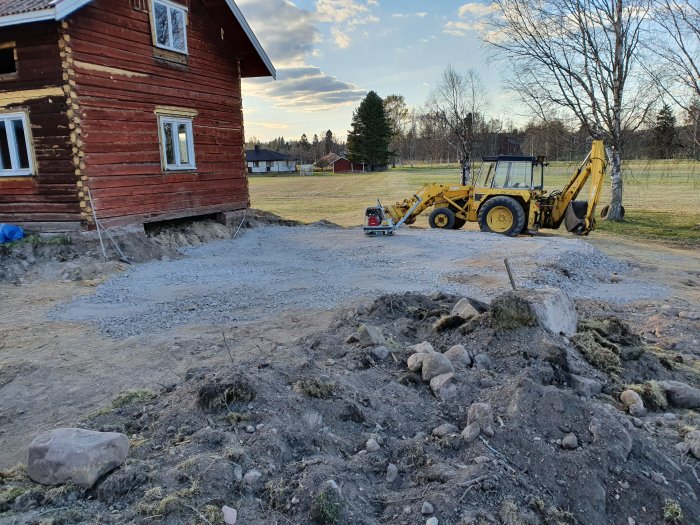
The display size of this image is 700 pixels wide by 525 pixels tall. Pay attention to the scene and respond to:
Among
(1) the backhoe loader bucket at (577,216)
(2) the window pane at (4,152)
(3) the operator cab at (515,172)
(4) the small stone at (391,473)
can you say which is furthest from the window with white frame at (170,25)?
(4) the small stone at (391,473)

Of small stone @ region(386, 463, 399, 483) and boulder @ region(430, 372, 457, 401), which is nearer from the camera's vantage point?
small stone @ region(386, 463, 399, 483)

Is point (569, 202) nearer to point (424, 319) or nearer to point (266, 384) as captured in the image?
point (424, 319)

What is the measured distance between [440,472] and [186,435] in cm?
169

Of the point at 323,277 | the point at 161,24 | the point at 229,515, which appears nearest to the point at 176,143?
the point at 161,24

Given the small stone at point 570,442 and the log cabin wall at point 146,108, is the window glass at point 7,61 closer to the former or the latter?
the log cabin wall at point 146,108

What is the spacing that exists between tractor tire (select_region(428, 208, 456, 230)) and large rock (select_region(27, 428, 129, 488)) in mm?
14175

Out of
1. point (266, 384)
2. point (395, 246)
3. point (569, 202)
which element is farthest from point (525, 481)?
point (569, 202)

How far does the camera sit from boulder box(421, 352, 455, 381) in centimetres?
423

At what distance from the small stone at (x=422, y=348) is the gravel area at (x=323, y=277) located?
286 cm

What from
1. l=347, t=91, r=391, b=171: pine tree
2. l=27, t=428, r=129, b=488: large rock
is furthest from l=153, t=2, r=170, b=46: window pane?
l=347, t=91, r=391, b=171: pine tree

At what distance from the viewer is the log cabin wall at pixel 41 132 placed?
10.5 m

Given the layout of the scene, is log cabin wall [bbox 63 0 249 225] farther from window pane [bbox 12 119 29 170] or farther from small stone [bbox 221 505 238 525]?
small stone [bbox 221 505 238 525]

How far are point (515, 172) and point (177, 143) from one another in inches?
390

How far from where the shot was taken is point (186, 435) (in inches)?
130
